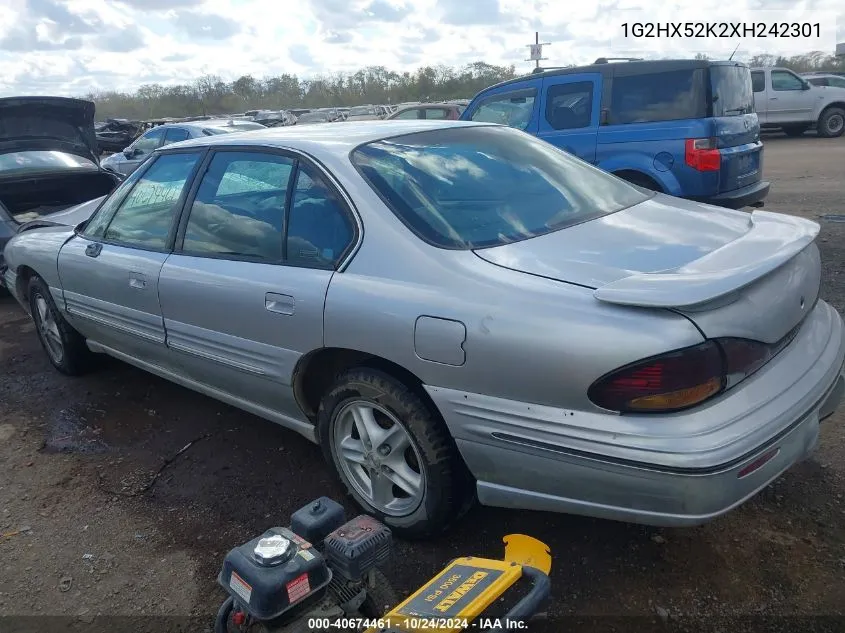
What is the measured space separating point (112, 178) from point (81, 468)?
5008 millimetres

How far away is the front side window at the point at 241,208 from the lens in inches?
119

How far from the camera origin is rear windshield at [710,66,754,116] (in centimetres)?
685

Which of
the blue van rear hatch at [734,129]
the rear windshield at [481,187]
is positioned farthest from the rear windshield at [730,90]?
the rear windshield at [481,187]

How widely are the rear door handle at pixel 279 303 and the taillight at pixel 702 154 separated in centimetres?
501

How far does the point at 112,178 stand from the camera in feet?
25.4

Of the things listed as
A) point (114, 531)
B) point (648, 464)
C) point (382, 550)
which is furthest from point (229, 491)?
point (648, 464)

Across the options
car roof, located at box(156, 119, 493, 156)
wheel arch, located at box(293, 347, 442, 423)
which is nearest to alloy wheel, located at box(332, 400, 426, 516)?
wheel arch, located at box(293, 347, 442, 423)

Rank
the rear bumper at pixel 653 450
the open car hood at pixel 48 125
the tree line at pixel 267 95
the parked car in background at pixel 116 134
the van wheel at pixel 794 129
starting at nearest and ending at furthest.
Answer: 1. the rear bumper at pixel 653 450
2. the open car hood at pixel 48 125
3. the van wheel at pixel 794 129
4. the parked car in background at pixel 116 134
5. the tree line at pixel 267 95

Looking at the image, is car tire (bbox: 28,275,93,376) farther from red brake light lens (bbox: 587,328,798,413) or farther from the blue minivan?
the blue minivan

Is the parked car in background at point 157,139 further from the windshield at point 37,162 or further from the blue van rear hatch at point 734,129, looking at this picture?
the blue van rear hatch at point 734,129

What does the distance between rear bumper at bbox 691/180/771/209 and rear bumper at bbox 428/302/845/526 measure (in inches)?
175

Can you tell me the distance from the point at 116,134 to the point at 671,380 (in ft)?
83.6

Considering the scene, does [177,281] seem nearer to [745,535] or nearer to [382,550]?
[382,550]

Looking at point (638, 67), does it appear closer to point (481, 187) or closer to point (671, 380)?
point (481, 187)
